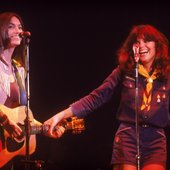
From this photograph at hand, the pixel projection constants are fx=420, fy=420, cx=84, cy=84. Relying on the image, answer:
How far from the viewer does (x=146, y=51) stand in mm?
4523

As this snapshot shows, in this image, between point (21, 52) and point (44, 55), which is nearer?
point (21, 52)

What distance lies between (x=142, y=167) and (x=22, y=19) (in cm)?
257

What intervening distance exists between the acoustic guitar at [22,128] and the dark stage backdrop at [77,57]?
1.07 feet

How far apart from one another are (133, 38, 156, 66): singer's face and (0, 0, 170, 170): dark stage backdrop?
996 millimetres

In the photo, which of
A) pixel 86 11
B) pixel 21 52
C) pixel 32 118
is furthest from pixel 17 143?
pixel 86 11

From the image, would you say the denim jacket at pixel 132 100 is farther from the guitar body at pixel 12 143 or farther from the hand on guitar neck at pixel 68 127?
the guitar body at pixel 12 143

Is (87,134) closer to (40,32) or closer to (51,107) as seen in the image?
(51,107)

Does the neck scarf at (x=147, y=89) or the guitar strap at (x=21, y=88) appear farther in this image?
the guitar strap at (x=21, y=88)

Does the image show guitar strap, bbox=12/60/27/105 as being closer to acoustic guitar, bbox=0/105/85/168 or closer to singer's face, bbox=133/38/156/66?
acoustic guitar, bbox=0/105/85/168

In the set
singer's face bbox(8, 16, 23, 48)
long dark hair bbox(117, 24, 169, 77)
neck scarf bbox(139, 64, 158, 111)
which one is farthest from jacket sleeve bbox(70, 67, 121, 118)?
singer's face bbox(8, 16, 23, 48)

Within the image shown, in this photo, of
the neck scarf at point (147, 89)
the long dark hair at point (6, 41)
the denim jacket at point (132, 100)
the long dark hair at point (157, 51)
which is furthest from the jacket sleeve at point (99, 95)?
the long dark hair at point (6, 41)

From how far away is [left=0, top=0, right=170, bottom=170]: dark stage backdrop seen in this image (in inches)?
215

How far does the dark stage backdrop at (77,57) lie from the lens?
5.46 metres

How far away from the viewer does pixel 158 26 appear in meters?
5.55
